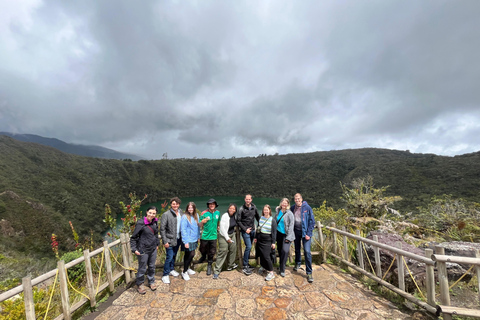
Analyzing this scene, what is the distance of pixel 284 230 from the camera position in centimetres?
379

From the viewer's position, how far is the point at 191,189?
2012 inches

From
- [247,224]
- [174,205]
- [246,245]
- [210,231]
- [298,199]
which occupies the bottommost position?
[246,245]

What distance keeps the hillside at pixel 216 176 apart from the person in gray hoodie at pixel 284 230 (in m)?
18.0

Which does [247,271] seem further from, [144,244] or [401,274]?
[401,274]

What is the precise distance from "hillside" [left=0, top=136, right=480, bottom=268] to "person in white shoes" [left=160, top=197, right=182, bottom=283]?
1959cm

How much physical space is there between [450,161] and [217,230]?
33.8 metres

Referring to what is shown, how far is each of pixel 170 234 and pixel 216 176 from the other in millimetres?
53364

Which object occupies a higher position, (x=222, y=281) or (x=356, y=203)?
(x=356, y=203)

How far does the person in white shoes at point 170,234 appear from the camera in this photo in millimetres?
3609

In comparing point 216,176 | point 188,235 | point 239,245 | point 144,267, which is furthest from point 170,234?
point 216,176

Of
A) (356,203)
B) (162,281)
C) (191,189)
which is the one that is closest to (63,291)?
(162,281)

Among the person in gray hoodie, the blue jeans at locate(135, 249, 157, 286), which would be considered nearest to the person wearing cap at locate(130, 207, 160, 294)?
the blue jeans at locate(135, 249, 157, 286)

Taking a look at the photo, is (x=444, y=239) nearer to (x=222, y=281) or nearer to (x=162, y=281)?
(x=222, y=281)

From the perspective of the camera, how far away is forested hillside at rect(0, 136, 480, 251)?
22203 millimetres
